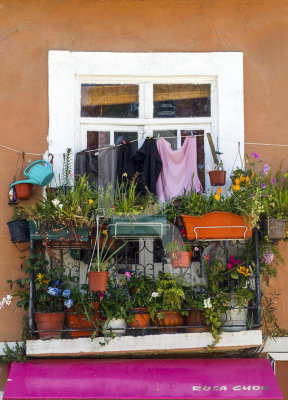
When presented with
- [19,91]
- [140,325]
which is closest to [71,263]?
[140,325]

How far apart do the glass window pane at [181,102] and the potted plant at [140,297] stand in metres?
1.86

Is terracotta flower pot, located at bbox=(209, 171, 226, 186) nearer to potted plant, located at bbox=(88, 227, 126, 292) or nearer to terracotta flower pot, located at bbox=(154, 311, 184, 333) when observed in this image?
potted plant, located at bbox=(88, 227, 126, 292)

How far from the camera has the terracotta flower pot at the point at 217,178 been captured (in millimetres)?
9141

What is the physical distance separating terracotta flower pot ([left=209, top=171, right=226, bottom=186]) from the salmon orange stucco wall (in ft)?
1.65

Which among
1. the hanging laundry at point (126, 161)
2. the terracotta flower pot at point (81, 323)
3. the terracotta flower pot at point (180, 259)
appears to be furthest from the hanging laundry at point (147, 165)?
the terracotta flower pot at point (81, 323)

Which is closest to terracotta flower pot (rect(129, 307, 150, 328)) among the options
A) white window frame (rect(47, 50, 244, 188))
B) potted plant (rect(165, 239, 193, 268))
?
potted plant (rect(165, 239, 193, 268))

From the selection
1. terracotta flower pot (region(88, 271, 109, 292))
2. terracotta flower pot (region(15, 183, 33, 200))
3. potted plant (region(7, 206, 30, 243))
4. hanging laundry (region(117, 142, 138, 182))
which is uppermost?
hanging laundry (region(117, 142, 138, 182))

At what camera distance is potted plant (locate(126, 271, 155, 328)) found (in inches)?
344

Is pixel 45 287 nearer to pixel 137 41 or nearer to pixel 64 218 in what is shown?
pixel 64 218

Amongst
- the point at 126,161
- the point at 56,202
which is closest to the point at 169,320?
the point at 56,202

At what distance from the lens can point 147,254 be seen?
9289mm

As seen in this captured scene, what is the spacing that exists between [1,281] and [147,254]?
150cm

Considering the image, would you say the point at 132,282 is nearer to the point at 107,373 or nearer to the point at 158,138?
the point at 107,373

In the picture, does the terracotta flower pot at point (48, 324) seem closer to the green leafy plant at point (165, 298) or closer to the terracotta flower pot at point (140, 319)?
the terracotta flower pot at point (140, 319)
